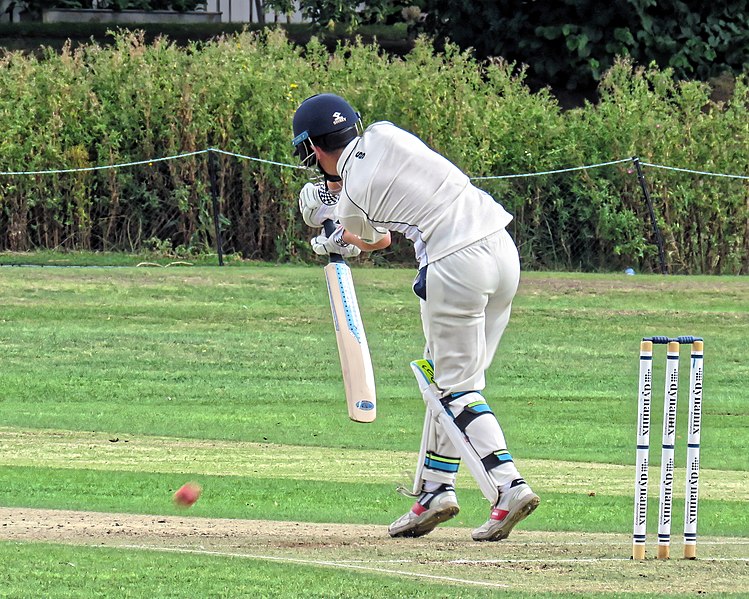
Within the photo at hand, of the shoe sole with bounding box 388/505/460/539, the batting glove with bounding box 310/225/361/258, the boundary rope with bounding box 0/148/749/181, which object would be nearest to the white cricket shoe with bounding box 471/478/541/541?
the shoe sole with bounding box 388/505/460/539

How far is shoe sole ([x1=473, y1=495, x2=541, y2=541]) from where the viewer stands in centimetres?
655

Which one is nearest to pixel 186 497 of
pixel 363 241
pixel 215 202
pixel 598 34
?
pixel 363 241

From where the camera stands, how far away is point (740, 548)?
22.7ft

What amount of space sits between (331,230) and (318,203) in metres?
0.15

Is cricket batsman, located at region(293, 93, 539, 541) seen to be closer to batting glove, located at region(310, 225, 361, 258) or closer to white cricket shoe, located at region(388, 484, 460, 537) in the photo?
white cricket shoe, located at region(388, 484, 460, 537)

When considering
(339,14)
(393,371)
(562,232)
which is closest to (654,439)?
(393,371)

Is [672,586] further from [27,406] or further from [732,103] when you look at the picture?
[732,103]

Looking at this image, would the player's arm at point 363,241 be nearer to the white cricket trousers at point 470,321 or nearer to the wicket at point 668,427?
the white cricket trousers at point 470,321

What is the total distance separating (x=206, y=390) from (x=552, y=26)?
52.8 ft

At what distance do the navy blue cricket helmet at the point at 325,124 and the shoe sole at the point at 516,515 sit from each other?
179cm

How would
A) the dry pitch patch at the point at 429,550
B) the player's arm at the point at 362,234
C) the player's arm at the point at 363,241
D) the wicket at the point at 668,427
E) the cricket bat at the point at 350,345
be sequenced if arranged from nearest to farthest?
the dry pitch patch at the point at 429,550 < the wicket at the point at 668,427 < the player's arm at the point at 362,234 < the player's arm at the point at 363,241 < the cricket bat at the point at 350,345

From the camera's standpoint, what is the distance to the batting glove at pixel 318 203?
7.56 metres

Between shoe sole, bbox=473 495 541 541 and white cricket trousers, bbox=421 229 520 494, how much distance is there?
5.9 inches

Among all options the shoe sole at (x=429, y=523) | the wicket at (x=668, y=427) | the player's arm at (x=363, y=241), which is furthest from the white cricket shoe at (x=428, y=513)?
the player's arm at (x=363, y=241)
